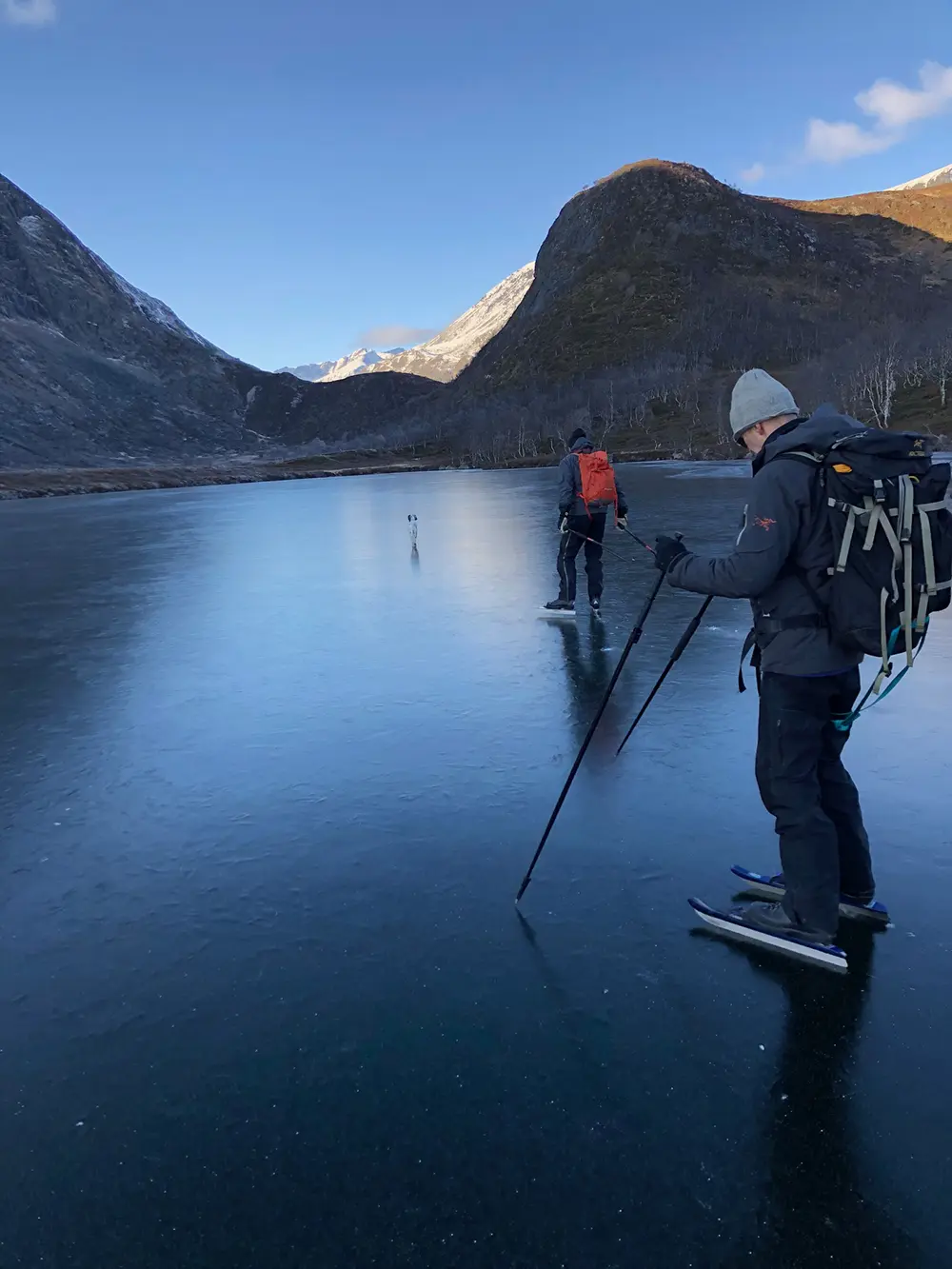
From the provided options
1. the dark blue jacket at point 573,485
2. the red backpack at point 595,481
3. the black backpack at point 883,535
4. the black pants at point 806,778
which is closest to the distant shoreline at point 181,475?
the dark blue jacket at point 573,485

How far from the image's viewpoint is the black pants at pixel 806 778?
3.80m

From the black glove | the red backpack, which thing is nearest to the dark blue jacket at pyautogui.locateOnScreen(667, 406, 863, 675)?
the black glove

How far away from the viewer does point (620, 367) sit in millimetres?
185625

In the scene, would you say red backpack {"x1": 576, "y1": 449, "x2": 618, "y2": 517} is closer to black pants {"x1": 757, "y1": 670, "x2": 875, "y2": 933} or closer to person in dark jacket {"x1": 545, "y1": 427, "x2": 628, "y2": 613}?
person in dark jacket {"x1": 545, "y1": 427, "x2": 628, "y2": 613}

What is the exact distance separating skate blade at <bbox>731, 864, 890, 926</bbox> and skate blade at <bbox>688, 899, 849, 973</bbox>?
0.84 feet

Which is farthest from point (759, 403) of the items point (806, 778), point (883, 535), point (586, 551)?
point (586, 551)

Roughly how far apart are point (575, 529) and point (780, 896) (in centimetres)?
779

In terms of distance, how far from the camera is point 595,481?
37.5 feet

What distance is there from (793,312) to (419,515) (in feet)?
641

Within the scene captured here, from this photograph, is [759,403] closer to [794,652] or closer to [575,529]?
[794,652]

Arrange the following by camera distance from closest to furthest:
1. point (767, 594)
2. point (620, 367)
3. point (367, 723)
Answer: point (767, 594), point (367, 723), point (620, 367)

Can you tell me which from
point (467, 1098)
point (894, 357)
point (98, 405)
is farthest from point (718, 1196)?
point (98, 405)

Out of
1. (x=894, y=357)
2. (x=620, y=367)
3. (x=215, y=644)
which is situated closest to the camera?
(x=215, y=644)

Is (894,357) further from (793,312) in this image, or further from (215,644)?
(215,644)
